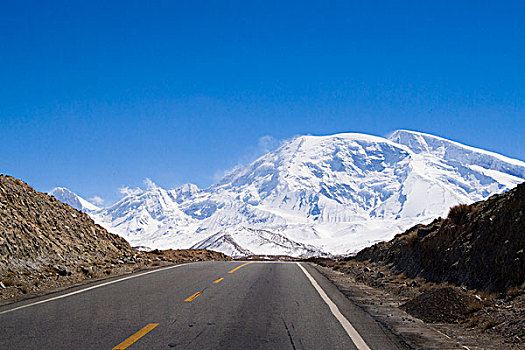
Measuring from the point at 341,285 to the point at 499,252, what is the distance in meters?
5.76

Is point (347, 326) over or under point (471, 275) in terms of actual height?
under

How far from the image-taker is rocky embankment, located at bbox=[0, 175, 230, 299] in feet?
47.6

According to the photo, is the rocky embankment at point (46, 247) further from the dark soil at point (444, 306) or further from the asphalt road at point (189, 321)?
the dark soil at point (444, 306)

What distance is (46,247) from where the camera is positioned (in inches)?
714

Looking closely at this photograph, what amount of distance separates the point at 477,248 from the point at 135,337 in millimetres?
9363

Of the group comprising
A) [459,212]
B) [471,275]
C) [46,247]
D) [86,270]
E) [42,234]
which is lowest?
[471,275]

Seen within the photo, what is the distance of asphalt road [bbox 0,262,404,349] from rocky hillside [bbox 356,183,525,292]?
3.25m

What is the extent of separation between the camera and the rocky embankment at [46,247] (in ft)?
47.6

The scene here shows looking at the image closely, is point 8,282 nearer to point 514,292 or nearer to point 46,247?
point 46,247

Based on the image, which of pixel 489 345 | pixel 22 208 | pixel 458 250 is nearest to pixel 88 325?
pixel 489 345

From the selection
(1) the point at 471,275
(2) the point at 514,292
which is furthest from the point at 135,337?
(1) the point at 471,275

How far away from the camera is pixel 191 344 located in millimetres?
6848

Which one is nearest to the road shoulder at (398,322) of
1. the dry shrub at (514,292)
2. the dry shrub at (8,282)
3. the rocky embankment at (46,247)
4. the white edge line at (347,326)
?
the white edge line at (347,326)

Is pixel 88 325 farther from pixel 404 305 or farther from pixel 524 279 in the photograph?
pixel 524 279
